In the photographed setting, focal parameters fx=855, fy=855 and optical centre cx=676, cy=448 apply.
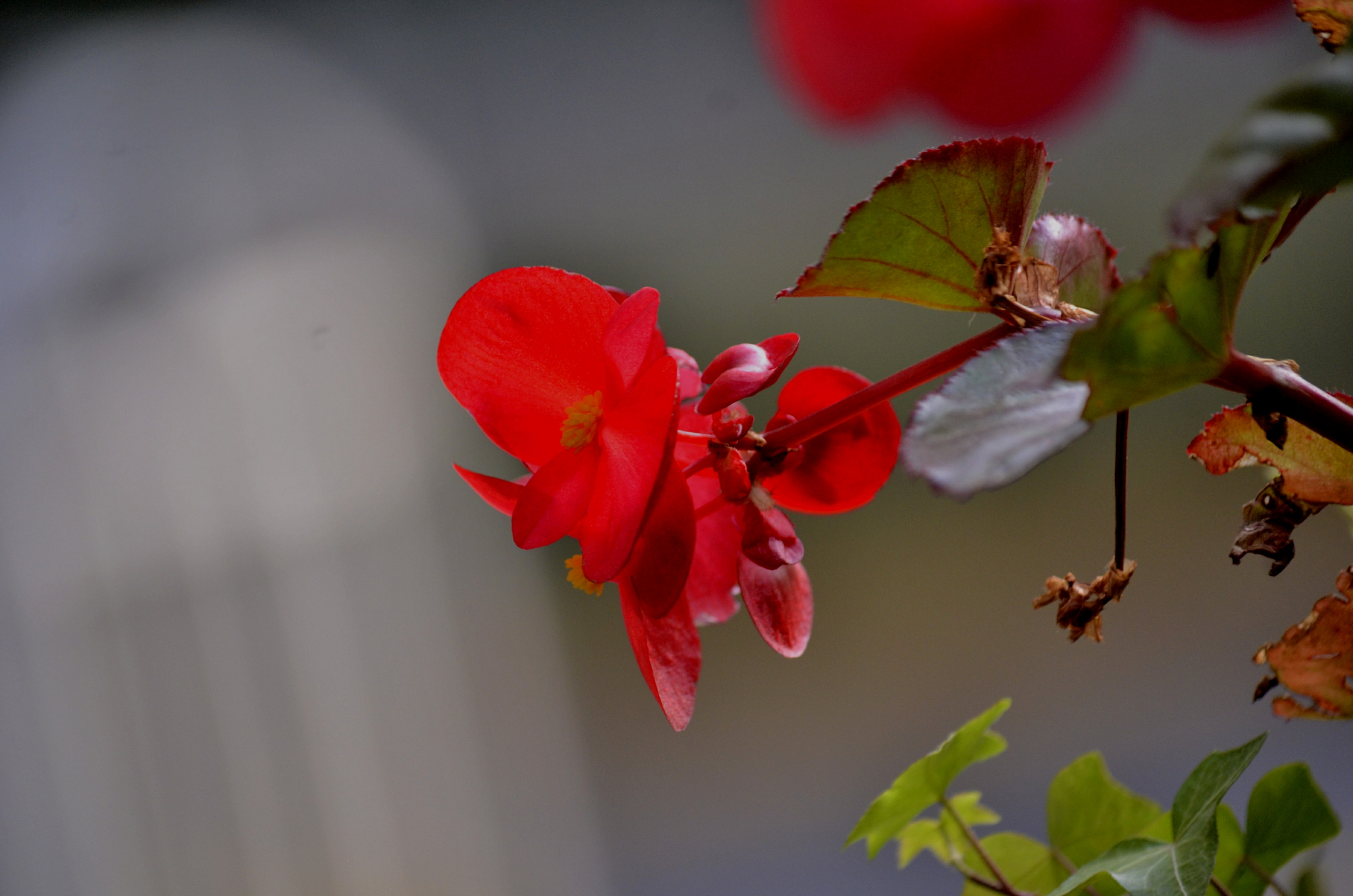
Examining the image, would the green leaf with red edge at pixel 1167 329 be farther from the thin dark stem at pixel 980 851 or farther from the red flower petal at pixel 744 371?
the thin dark stem at pixel 980 851

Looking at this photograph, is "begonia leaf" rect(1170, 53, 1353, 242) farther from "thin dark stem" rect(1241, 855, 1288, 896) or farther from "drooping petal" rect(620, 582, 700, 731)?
"thin dark stem" rect(1241, 855, 1288, 896)

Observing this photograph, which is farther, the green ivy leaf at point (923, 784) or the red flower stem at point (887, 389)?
the green ivy leaf at point (923, 784)

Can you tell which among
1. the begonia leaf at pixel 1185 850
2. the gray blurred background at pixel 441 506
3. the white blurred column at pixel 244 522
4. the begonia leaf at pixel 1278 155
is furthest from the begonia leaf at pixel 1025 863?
the white blurred column at pixel 244 522

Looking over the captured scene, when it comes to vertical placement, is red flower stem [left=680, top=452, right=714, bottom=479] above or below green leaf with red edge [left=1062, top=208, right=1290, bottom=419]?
below

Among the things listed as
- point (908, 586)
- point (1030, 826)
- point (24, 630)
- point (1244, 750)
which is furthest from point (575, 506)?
point (24, 630)

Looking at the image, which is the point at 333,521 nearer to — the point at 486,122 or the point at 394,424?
the point at 394,424

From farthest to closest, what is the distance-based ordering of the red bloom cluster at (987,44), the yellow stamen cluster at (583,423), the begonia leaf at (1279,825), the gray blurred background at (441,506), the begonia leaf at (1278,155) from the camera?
the gray blurred background at (441,506), the red bloom cluster at (987,44), the begonia leaf at (1279,825), the yellow stamen cluster at (583,423), the begonia leaf at (1278,155)

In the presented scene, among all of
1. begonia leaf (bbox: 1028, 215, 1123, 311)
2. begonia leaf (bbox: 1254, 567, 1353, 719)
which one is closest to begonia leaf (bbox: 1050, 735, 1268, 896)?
begonia leaf (bbox: 1254, 567, 1353, 719)

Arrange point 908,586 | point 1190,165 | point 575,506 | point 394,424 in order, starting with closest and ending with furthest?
point 575,506 < point 1190,165 < point 908,586 < point 394,424
